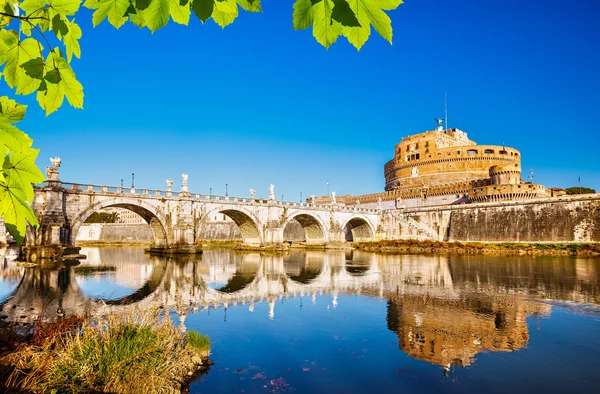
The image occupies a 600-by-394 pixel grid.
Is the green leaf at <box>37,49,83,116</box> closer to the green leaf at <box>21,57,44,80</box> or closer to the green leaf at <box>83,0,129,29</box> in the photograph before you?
the green leaf at <box>21,57,44,80</box>

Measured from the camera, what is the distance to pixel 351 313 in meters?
13.9

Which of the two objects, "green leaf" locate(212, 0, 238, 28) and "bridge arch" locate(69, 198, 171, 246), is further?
"bridge arch" locate(69, 198, 171, 246)

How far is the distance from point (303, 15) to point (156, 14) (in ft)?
2.71

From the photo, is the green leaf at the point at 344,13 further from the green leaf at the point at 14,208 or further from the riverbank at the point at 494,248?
the riverbank at the point at 494,248

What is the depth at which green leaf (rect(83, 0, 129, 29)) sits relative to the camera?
224 cm

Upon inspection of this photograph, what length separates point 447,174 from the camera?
82938 millimetres

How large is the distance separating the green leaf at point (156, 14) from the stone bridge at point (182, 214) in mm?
34926

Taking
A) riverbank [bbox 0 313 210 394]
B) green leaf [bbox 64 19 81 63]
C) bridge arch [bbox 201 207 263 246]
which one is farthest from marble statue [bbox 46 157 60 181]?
green leaf [bbox 64 19 81 63]

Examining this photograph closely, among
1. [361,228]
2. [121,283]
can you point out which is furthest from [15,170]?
[361,228]

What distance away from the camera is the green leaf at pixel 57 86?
2305 mm

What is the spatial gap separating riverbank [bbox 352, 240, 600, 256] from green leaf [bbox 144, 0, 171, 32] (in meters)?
46.4

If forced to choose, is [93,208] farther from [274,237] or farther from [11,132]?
[11,132]

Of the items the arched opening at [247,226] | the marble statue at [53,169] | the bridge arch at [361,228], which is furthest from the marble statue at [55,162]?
the bridge arch at [361,228]

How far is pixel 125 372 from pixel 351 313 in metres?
9.09
